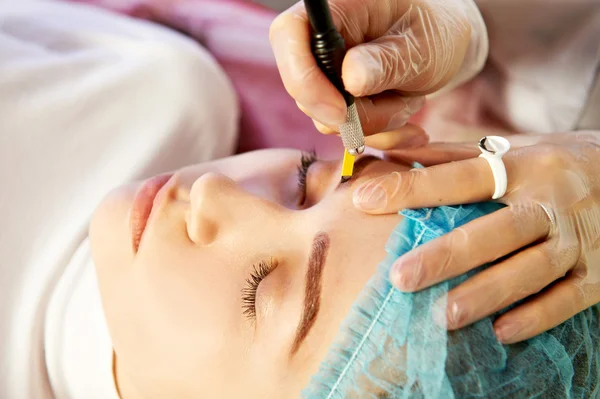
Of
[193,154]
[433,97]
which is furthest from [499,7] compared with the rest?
[193,154]

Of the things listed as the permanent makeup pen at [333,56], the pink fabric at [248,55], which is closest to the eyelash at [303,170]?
the permanent makeup pen at [333,56]

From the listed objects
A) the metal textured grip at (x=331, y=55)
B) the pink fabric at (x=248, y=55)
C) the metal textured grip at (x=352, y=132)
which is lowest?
the pink fabric at (x=248, y=55)

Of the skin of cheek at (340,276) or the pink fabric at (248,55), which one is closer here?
the skin of cheek at (340,276)

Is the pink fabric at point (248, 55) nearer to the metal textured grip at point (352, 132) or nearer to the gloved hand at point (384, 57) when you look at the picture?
the gloved hand at point (384, 57)

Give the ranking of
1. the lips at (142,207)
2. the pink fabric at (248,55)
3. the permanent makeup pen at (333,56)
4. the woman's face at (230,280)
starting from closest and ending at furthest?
the permanent makeup pen at (333,56) < the woman's face at (230,280) < the lips at (142,207) < the pink fabric at (248,55)

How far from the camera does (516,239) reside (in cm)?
77

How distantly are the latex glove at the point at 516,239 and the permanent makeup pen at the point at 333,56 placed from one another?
7 centimetres

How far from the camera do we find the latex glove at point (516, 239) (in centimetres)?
73

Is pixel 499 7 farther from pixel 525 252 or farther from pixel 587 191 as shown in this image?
pixel 525 252

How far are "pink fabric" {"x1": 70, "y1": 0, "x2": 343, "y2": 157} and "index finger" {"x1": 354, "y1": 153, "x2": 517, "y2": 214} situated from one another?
2.68ft

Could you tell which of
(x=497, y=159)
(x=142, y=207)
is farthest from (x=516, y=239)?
(x=142, y=207)

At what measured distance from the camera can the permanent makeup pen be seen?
635mm

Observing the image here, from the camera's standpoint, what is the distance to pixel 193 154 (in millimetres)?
1476

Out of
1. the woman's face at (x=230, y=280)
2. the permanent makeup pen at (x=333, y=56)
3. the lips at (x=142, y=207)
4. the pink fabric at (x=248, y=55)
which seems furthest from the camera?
the pink fabric at (x=248, y=55)
